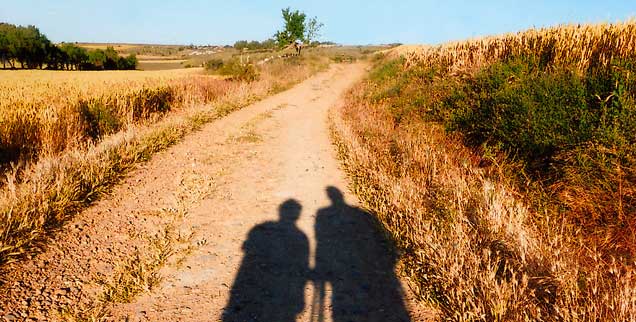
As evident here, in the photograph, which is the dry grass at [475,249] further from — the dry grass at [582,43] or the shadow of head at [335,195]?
the dry grass at [582,43]

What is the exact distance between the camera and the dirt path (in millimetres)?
3424

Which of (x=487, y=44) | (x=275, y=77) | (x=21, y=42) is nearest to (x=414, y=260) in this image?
(x=487, y=44)

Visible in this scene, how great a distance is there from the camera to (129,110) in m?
10.8

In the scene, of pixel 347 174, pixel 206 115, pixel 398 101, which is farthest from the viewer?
pixel 206 115

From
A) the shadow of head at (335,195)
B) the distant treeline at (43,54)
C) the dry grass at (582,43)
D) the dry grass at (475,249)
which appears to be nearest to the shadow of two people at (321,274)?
the dry grass at (475,249)

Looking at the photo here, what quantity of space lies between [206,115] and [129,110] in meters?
2.47

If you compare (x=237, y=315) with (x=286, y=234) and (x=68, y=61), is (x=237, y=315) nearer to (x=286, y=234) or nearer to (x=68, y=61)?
(x=286, y=234)

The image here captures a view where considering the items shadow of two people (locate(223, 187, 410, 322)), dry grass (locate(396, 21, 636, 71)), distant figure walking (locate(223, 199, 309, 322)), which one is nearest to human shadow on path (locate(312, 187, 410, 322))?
shadow of two people (locate(223, 187, 410, 322))

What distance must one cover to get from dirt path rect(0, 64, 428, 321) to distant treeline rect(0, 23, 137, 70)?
75.1m

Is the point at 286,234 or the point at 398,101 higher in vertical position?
the point at 398,101

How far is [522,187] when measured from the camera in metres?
5.59

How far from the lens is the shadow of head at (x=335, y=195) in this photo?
6.09 metres

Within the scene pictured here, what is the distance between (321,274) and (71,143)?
6506mm

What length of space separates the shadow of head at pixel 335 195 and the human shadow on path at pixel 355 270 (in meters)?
0.40
